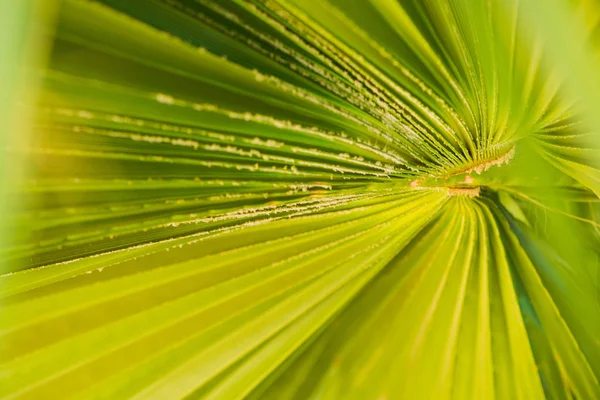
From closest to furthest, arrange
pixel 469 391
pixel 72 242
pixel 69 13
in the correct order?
pixel 69 13 < pixel 72 242 < pixel 469 391

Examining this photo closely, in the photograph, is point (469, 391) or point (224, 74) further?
point (469, 391)

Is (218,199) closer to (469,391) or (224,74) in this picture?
(224,74)

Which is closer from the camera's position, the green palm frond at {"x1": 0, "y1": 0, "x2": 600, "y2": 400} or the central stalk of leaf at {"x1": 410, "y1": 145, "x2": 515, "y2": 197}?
the green palm frond at {"x1": 0, "y1": 0, "x2": 600, "y2": 400}

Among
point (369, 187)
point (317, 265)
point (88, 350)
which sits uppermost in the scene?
point (369, 187)

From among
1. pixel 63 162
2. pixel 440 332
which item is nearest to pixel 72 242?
pixel 63 162

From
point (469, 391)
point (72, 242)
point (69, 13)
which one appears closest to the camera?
point (69, 13)

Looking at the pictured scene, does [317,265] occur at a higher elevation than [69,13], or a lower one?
lower

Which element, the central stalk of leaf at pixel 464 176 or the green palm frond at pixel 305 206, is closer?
the green palm frond at pixel 305 206
